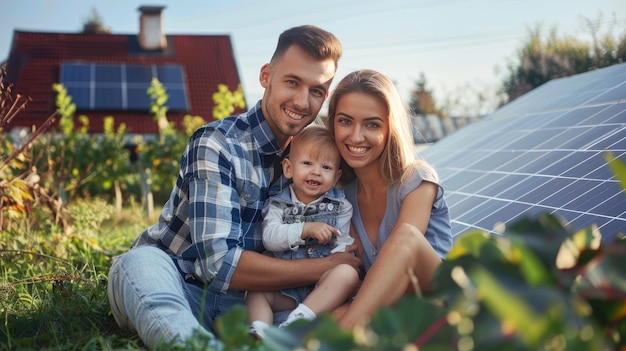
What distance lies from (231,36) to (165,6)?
2.05m

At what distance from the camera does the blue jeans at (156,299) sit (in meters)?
3.05

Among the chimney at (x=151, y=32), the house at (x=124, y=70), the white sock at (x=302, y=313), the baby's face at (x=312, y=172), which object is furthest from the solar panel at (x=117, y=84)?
the white sock at (x=302, y=313)

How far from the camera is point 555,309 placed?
1.38 m

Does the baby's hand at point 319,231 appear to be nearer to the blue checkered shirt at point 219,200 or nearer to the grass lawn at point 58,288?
the blue checkered shirt at point 219,200

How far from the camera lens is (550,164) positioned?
4672 mm

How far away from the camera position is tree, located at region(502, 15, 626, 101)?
26016 mm

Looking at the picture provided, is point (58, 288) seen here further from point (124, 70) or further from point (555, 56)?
point (555, 56)

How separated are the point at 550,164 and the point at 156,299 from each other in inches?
101

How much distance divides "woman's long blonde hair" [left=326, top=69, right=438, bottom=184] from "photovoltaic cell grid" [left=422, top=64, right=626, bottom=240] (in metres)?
0.63

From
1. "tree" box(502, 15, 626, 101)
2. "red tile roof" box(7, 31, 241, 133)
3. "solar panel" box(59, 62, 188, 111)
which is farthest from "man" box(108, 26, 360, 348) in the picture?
"tree" box(502, 15, 626, 101)

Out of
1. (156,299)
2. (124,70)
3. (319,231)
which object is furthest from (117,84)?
(156,299)

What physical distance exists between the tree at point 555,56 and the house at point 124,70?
10575 millimetres

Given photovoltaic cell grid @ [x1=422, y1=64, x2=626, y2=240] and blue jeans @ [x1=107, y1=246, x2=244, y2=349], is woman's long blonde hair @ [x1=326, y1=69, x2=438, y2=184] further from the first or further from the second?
blue jeans @ [x1=107, y1=246, x2=244, y2=349]

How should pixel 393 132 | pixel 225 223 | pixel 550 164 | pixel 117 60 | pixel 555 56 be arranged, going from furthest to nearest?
pixel 555 56, pixel 117 60, pixel 550 164, pixel 393 132, pixel 225 223
